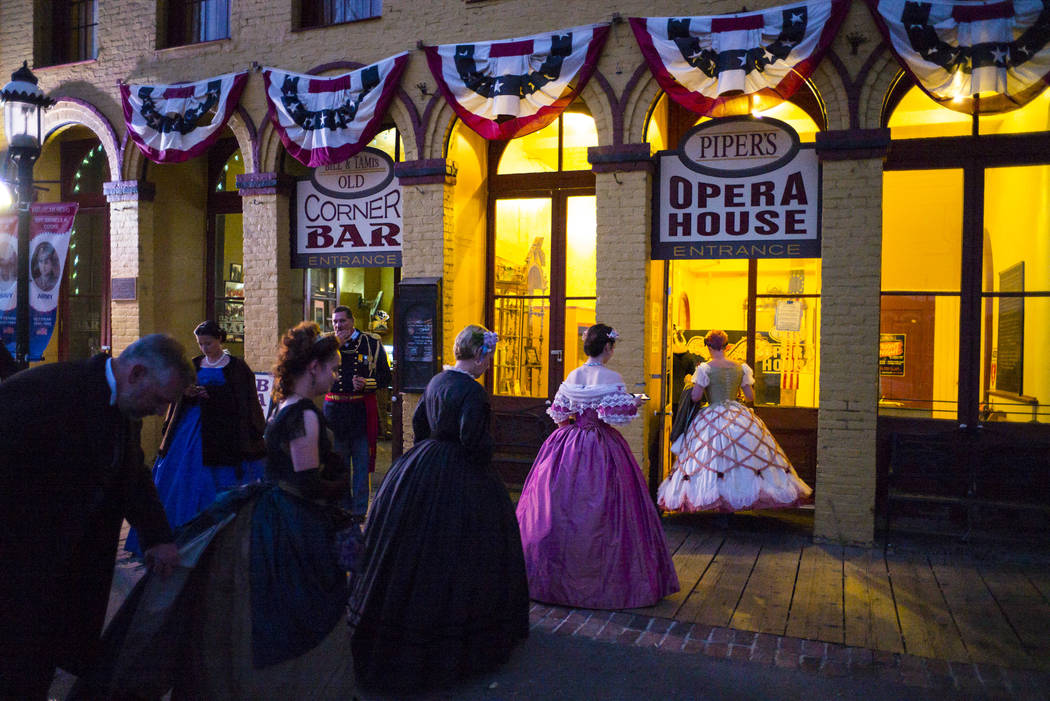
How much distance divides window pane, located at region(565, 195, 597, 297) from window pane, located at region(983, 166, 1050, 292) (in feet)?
13.0

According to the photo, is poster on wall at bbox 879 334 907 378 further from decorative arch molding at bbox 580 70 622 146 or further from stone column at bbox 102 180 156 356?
stone column at bbox 102 180 156 356

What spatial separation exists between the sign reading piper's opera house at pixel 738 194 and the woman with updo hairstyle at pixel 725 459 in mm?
1030

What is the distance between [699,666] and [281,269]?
719cm

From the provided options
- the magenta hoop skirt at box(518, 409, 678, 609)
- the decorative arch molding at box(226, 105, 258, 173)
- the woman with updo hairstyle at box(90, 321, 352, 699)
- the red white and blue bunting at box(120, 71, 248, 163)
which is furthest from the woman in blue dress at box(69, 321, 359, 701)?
the red white and blue bunting at box(120, 71, 248, 163)

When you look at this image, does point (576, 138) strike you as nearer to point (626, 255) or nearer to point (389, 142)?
point (626, 255)

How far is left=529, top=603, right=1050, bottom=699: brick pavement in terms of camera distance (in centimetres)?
448

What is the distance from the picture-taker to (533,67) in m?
8.46

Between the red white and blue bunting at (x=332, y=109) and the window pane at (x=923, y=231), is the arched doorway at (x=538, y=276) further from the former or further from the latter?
the window pane at (x=923, y=231)

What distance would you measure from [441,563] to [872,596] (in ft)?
11.5

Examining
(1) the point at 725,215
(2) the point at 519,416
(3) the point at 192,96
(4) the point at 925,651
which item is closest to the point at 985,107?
(1) the point at 725,215

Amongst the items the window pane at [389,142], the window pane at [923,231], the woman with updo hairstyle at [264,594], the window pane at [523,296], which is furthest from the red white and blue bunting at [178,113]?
the window pane at [923,231]

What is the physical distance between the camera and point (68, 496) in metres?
2.96

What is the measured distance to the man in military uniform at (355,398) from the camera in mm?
7707

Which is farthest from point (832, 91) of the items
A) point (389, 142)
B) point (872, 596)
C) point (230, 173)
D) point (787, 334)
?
point (230, 173)
